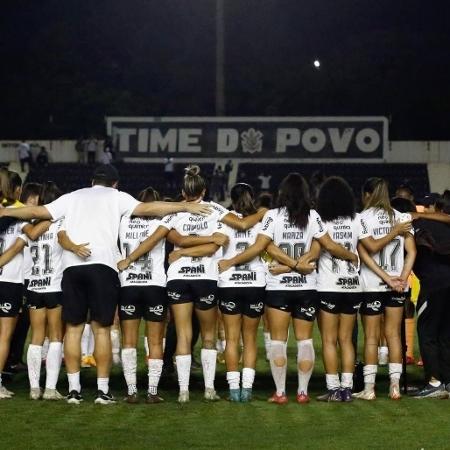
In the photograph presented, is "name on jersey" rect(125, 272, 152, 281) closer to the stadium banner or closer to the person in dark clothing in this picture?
the person in dark clothing

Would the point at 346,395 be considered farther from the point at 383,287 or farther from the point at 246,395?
the point at 383,287

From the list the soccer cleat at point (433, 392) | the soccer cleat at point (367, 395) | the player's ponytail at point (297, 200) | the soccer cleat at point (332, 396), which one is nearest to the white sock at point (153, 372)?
the soccer cleat at point (332, 396)

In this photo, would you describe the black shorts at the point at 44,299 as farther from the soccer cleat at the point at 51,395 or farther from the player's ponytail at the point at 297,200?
the player's ponytail at the point at 297,200

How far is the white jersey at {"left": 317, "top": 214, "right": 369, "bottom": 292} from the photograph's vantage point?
12.1 meters

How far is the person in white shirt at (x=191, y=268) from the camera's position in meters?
11.9

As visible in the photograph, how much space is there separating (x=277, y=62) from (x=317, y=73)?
6809 mm

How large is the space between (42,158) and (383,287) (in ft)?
116

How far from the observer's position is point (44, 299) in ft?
40.0

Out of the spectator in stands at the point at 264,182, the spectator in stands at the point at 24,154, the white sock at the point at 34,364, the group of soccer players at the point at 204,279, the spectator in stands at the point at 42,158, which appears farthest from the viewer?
the spectator in stands at the point at 42,158

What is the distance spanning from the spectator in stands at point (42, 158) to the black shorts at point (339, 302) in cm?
3544

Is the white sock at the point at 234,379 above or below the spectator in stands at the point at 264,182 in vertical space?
below

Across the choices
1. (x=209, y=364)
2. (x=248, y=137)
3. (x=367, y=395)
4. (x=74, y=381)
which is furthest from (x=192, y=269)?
(x=248, y=137)

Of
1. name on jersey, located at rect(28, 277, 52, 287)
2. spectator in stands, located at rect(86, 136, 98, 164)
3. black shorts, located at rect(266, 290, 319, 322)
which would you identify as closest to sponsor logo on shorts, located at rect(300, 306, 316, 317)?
black shorts, located at rect(266, 290, 319, 322)

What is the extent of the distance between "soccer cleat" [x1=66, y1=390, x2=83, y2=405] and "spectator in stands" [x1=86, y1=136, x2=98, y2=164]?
35093mm
